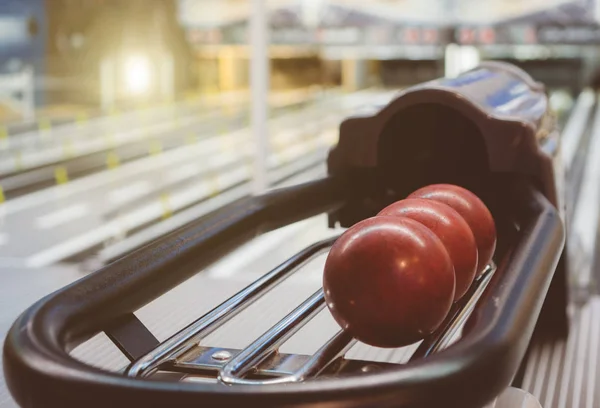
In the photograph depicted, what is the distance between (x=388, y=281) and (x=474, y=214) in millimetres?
684

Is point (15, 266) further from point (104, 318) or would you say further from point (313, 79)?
point (313, 79)

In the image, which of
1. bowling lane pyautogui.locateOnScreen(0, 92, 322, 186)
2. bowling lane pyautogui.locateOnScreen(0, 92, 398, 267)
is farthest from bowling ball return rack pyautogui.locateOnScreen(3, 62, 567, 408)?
bowling lane pyautogui.locateOnScreen(0, 92, 322, 186)

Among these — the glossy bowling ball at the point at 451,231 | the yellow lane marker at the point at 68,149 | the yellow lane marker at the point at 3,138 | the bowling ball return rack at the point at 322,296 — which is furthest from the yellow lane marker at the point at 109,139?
the glossy bowling ball at the point at 451,231

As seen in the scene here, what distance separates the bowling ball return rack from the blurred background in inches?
11.7

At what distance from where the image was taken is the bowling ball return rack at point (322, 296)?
1123 mm

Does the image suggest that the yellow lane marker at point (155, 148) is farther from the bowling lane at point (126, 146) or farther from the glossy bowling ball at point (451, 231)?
the glossy bowling ball at point (451, 231)

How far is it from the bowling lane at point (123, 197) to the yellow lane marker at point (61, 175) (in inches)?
5.5

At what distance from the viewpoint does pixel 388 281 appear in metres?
1.49

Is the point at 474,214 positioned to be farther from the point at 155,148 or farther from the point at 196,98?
the point at 196,98

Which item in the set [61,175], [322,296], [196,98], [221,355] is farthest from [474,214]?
[196,98]

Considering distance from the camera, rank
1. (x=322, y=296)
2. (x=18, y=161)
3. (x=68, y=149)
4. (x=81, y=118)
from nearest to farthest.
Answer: (x=322, y=296) → (x=18, y=161) → (x=68, y=149) → (x=81, y=118)

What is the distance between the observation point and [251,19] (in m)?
4.00

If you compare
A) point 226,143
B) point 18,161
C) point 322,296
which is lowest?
point 226,143

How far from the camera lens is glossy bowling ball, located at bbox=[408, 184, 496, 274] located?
210cm
